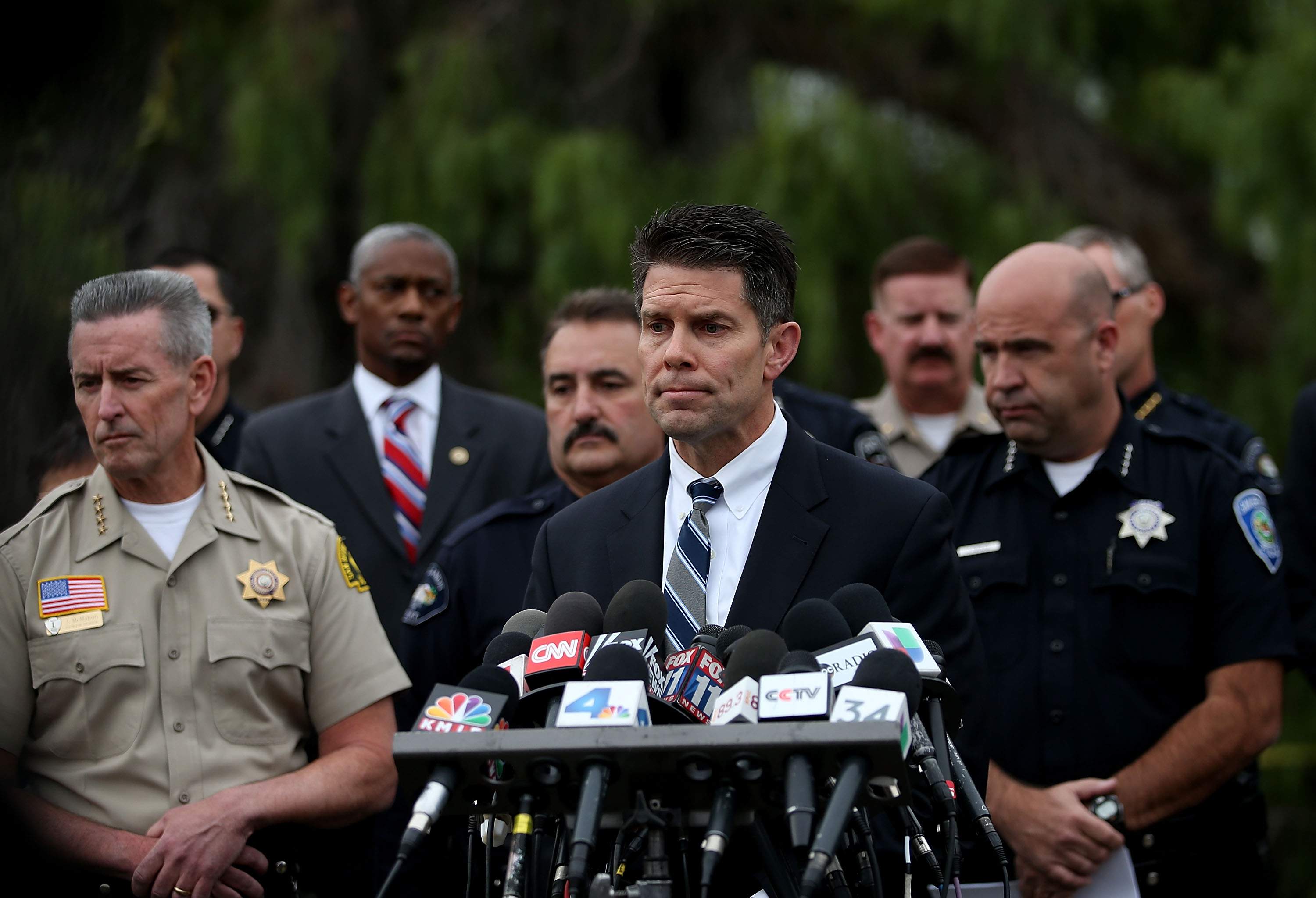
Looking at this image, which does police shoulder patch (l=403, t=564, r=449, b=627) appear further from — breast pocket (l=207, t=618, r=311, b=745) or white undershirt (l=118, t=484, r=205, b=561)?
white undershirt (l=118, t=484, r=205, b=561)

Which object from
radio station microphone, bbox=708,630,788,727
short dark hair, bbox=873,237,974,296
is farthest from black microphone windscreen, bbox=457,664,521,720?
short dark hair, bbox=873,237,974,296

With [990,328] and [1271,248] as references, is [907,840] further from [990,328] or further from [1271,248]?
[1271,248]

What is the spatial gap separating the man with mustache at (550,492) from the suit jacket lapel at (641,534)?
1008 millimetres

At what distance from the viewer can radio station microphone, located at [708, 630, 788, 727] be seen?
2.57 m

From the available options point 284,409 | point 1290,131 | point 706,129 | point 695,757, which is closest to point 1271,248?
point 1290,131

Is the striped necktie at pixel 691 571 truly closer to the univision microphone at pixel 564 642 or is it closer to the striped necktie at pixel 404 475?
the univision microphone at pixel 564 642

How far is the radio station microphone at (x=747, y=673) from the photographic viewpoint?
2.57 meters

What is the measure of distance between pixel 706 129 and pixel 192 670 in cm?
523

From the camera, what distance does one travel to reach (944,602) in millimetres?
3354

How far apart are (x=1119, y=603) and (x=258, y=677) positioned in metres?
2.46

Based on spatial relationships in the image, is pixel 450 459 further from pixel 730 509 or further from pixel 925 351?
pixel 730 509

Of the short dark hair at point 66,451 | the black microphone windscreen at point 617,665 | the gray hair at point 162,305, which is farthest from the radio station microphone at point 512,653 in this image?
the short dark hair at point 66,451

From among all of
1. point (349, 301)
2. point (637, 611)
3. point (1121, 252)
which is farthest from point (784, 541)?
point (1121, 252)

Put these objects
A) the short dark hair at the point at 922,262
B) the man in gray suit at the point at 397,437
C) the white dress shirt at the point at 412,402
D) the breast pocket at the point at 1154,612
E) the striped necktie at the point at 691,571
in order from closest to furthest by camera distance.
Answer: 1. the striped necktie at the point at 691,571
2. the breast pocket at the point at 1154,612
3. the man in gray suit at the point at 397,437
4. the white dress shirt at the point at 412,402
5. the short dark hair at the point at 922,262
